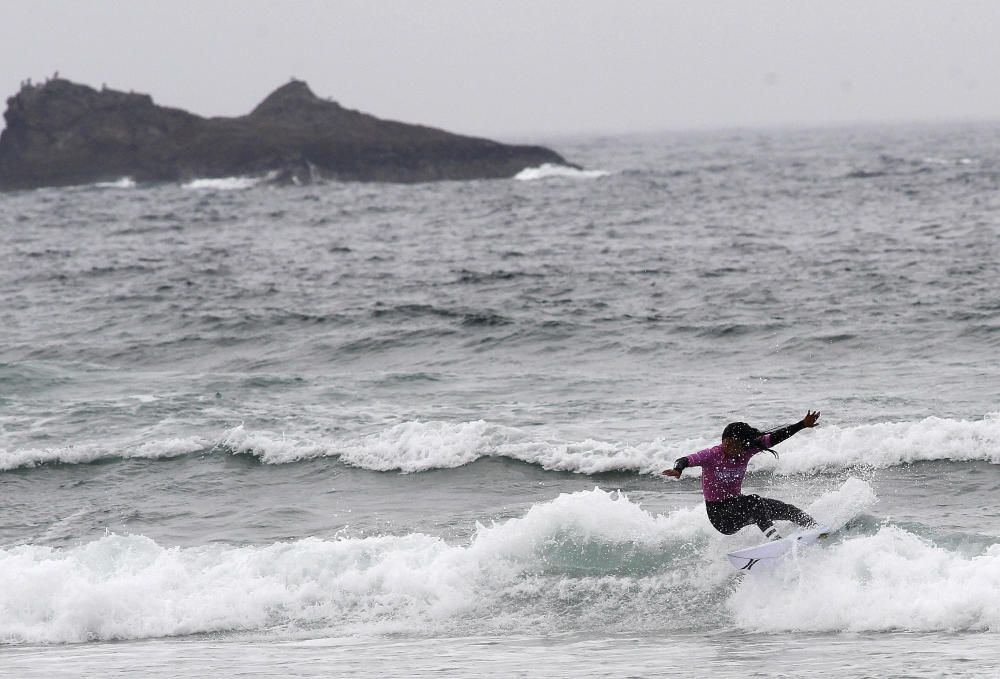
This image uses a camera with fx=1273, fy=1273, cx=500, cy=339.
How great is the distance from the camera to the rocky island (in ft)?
345

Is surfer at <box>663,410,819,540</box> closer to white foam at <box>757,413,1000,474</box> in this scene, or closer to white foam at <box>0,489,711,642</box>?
white foam at <box>0,489,711,642</box>

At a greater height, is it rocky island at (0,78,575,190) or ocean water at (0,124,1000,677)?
rocky island at (0,78,575,190)

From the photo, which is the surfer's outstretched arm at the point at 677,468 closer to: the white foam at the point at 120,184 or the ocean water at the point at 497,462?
the ocean water at the point at 497,462

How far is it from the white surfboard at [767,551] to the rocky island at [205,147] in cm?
9256

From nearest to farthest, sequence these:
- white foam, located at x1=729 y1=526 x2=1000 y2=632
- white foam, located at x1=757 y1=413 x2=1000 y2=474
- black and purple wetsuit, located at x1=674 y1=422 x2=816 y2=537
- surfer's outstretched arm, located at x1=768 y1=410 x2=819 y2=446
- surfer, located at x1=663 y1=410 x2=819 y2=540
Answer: white foam, located at x1=729 y1=526 x2=1000 y2=632 < surfer's outstretched arm, located at x1=768 y1=410 x2=819 y2=446 < surfer, located at x1=663 y1=410 x2=819 y2=540 < black and purple wetsuit, located at x1=674 y1=422 x2=816 y2=537 < white foam, located at x1=757 y1=413 x2=1000 y2=474

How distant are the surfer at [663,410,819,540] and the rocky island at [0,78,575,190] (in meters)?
92.1

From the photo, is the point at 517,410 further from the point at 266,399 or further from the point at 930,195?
the point at 930,195

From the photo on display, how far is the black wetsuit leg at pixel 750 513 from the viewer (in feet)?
38.3

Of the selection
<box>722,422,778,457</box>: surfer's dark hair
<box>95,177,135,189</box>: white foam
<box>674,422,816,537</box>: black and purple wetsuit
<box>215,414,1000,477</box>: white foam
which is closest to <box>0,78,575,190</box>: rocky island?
<box>95,177,135,189</box>: white foam

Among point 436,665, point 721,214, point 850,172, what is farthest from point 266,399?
point 850,172

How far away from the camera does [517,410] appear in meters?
19.6

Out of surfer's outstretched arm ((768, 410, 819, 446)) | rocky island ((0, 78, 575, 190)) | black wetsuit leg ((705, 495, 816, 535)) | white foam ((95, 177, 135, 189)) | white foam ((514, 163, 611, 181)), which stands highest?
rocky island ((0, 78, 575, 190))

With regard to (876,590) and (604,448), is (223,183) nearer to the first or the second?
(604,448)

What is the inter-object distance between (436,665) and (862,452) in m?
8.05
